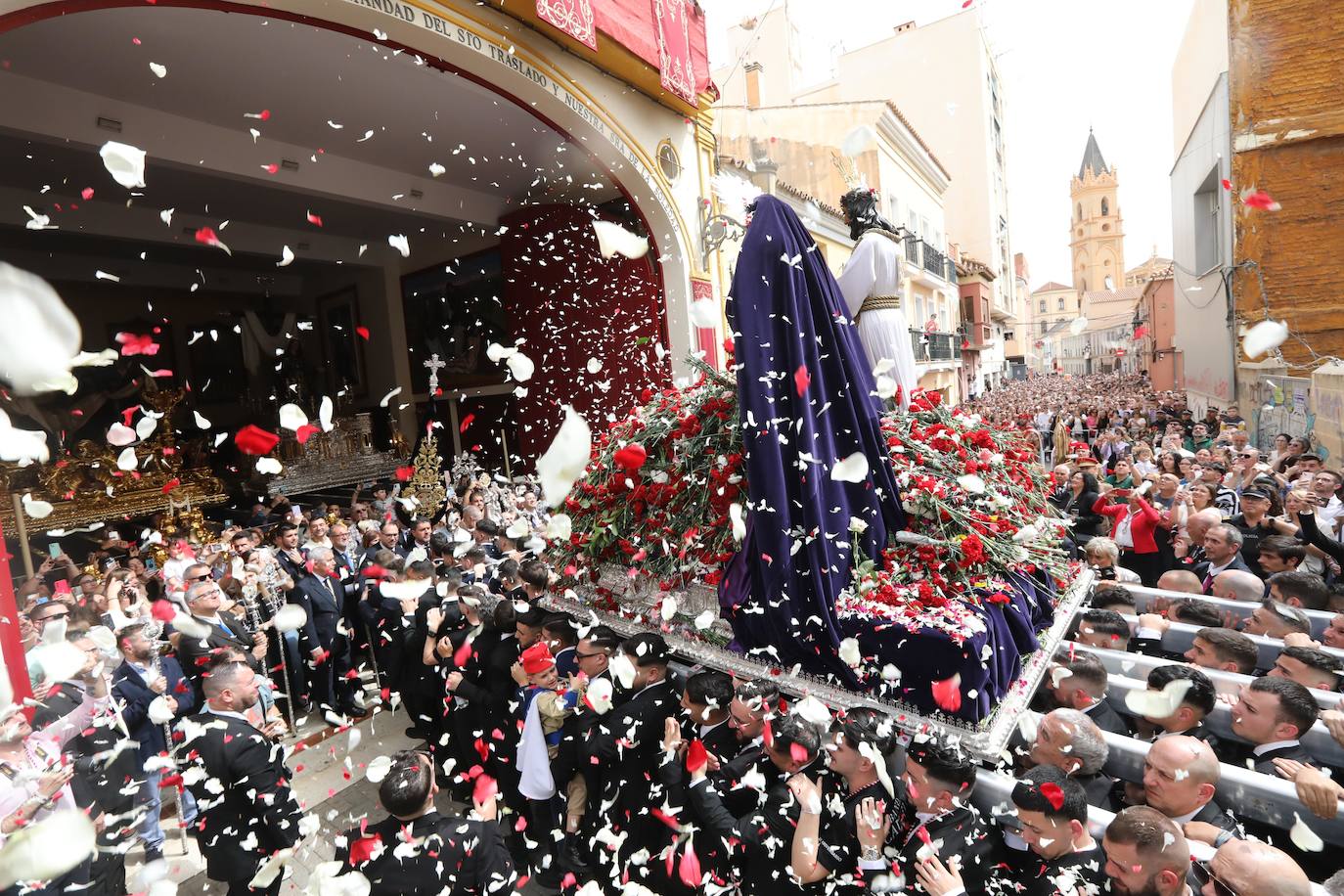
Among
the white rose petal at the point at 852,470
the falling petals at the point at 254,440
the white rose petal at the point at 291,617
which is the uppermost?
the falling petals at the point at 254,440

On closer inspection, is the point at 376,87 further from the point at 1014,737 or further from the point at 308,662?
the point at 1014,737

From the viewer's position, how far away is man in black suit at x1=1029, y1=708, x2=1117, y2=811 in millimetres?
2635

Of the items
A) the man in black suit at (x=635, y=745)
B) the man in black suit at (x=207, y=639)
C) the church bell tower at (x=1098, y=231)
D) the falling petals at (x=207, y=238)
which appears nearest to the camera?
the man in black suit at (x=635, y=745)

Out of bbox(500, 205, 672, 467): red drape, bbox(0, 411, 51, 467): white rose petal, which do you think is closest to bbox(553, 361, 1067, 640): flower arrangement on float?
bbox(500, 205, 672, 467): red drape

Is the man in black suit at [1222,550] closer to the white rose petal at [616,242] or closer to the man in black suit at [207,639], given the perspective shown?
the man in black suit at [207,639]

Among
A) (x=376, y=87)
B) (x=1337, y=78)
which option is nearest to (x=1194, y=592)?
(x=376, y=87)

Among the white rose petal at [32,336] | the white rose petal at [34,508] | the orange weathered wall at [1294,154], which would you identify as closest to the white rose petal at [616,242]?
the white rose petal at [32,336]

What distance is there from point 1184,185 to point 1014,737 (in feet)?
63.7

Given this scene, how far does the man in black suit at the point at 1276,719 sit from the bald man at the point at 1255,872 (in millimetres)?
814

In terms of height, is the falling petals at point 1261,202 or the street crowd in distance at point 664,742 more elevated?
the falling petals at point 1261,202

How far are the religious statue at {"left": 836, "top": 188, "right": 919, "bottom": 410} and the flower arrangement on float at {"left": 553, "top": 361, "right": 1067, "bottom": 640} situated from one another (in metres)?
0.28

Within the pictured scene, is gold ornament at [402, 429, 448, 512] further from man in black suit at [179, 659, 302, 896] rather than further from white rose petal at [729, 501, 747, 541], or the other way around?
white rose petal at [729, 501, 747, 541]

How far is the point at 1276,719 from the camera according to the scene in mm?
2697

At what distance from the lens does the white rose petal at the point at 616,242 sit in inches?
410
